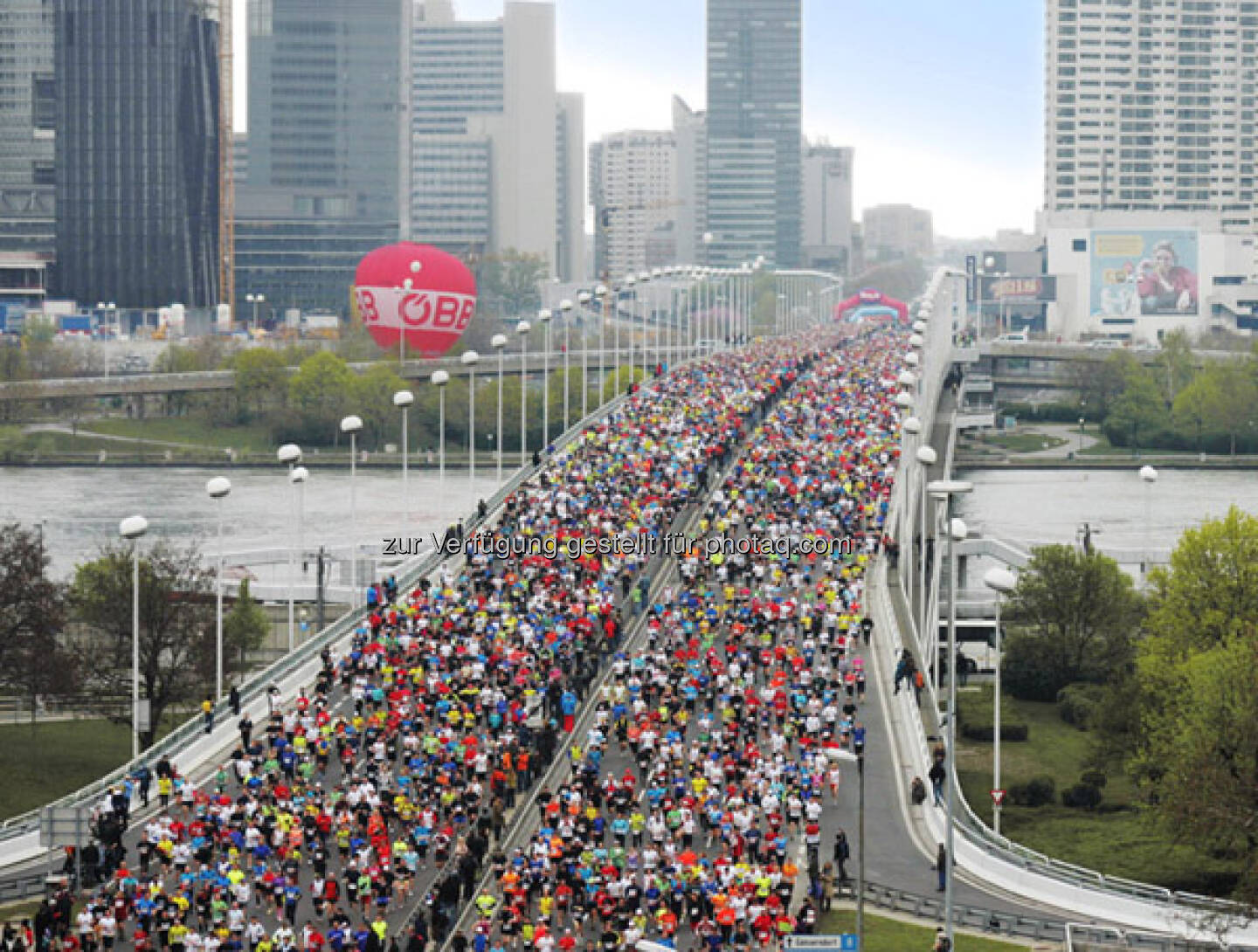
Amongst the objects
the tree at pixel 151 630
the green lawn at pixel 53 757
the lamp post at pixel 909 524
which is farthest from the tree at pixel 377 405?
the lamp post at pixel 909 524

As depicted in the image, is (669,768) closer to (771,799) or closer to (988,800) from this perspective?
(771,799)

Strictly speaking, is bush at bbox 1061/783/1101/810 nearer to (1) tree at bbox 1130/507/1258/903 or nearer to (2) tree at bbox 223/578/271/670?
(1) tree at bbox 1130/507/1258/903

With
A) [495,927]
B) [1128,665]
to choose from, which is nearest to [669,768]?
[495,927]

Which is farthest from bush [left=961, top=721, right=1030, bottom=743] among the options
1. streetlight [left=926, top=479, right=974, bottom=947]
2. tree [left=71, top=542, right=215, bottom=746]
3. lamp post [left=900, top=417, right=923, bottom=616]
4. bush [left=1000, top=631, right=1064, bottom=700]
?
tree [left=71, top=542, right=215, bottom=746]

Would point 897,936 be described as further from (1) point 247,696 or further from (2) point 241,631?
(2) point 241,631

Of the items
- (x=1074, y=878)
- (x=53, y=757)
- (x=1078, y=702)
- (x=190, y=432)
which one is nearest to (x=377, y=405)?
(x=190, y=432)

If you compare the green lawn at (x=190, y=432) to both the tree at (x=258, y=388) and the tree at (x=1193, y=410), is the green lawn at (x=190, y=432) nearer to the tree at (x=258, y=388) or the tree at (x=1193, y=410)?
the tree at (x=258, y=388)
